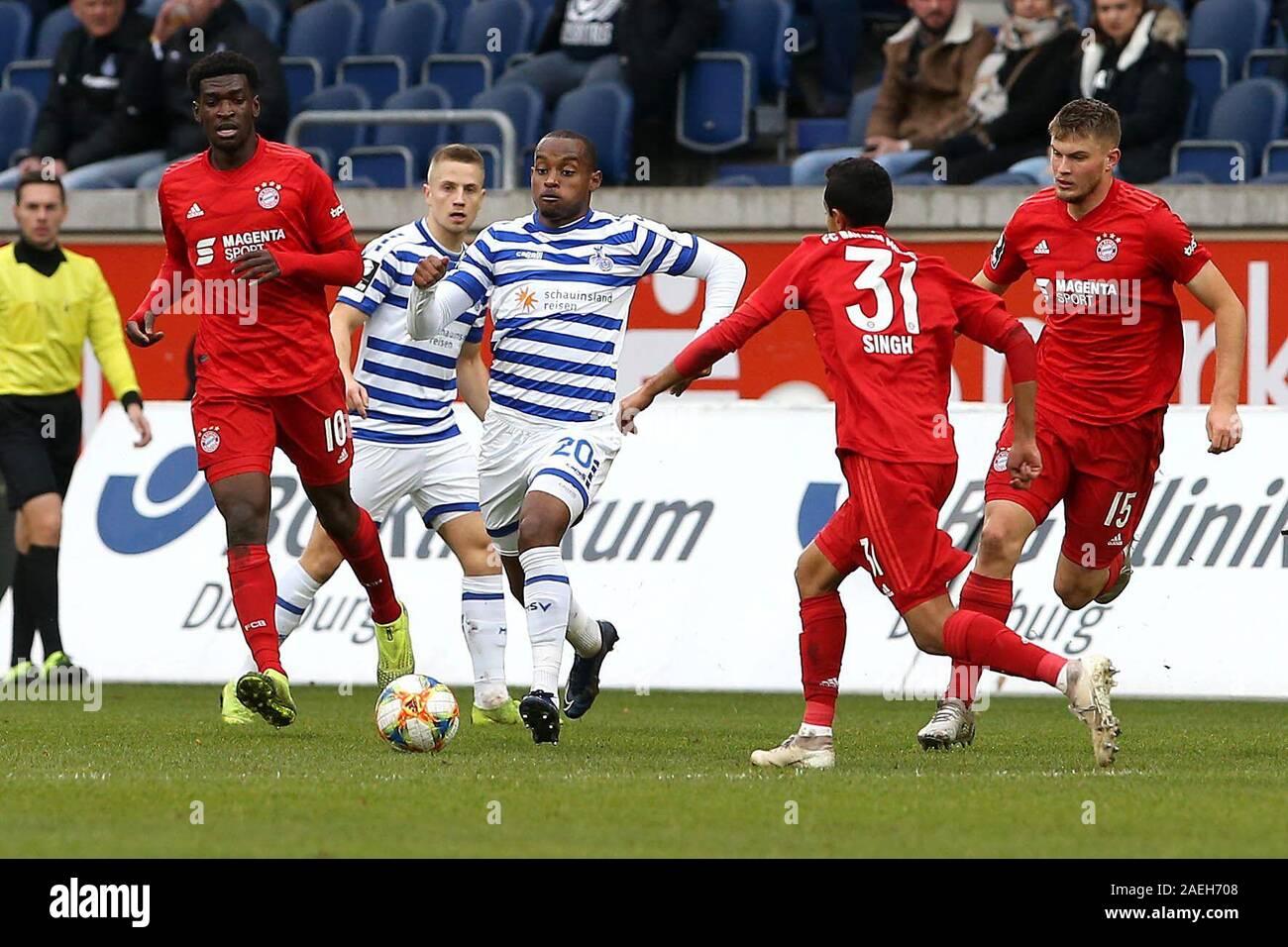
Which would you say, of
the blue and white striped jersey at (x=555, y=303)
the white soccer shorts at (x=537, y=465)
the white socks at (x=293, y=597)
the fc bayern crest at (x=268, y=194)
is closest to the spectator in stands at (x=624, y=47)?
the white socks at (x=293, y=597)

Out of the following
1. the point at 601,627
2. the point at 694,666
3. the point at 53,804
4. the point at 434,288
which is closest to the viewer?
the point at 53,804

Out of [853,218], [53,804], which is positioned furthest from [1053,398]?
[53,804]

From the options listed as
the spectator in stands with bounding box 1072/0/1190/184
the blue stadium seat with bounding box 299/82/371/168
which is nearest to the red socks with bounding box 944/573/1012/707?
the spectator in stands with bounding box 1072/0/1190/184

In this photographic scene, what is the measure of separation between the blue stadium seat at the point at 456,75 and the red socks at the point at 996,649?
9.51 metres

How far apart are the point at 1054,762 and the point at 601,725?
7.43 ft

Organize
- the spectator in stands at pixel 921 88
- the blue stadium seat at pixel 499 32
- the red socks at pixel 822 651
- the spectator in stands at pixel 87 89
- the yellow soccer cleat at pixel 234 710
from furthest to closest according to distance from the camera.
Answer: the blue stadium seat at pixel 499 32, the spectator in stands at pixel 87 89, the spectator in stands at pixel 921 88, the yellow soccer cleat at pixel 234 710, the red socks at pixel 822 651

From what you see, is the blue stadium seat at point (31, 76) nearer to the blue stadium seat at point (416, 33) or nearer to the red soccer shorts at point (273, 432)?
the blue stadium seat at point (416, 33)

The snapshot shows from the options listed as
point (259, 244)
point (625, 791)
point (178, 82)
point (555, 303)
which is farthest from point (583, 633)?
point (178, 82)

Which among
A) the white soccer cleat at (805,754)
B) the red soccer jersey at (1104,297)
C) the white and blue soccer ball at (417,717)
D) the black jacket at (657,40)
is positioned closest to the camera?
the white soccer cleat at (805,754)

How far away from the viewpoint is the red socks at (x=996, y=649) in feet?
23.1

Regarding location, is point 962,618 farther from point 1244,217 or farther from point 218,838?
point 1244,217

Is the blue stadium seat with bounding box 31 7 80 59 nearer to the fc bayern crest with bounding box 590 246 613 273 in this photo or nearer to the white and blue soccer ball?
the fc bayern crest with bounding box 590 246 613 273

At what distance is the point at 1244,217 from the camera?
12.6 meters

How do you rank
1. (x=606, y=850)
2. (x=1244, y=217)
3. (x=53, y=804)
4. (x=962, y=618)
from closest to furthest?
1. (x=606, y=850)
2. (x=53, y=804)
3. (x=962, y=618)
4. (x=1244, y=217)
